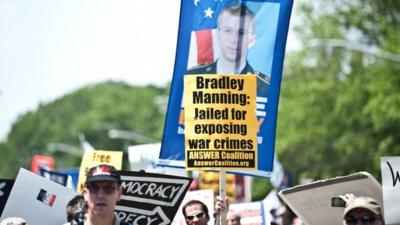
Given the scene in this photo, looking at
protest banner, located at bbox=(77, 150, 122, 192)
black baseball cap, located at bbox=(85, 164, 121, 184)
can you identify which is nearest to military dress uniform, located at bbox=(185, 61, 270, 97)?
protest banner, located at bbox=(77, 150, 122, 192)

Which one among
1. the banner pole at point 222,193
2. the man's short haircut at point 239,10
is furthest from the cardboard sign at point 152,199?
the man's short haircut at point 239,10

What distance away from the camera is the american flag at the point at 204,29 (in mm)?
11781

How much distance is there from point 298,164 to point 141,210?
45.9 metres

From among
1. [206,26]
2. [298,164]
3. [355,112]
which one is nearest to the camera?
[206,26]

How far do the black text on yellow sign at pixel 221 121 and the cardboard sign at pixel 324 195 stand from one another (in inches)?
19.9

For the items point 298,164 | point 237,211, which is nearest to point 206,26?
point 237,211

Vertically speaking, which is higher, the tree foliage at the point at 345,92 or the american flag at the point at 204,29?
the tree foliage at the point at 345,92

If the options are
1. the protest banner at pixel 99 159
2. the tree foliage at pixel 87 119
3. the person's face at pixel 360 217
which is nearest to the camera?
the person's face at pixel 360 217

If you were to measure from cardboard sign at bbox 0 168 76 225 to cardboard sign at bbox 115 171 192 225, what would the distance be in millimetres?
1169

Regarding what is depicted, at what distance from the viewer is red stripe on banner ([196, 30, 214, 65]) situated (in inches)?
462

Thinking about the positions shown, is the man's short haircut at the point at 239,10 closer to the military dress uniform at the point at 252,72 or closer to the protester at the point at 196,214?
the military dress uniform at the point at 252,72

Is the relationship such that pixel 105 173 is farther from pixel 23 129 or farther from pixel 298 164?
pixel 23 129

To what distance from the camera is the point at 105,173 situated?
812 cm

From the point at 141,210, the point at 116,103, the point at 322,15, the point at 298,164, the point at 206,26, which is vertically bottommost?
the point at 141,210
